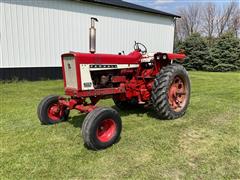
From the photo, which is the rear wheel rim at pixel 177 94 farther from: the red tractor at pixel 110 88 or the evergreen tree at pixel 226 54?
the evergreen tree at pixel 226 54

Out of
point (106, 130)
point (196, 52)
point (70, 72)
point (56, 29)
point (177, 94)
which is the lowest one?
point (106, 130)

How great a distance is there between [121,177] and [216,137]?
206cm

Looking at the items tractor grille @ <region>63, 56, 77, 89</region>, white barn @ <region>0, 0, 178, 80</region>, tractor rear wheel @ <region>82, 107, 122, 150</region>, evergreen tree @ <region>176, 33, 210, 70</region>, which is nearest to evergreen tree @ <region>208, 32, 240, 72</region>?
evergreen tree @ <region>176, 33, 210, 70</region>

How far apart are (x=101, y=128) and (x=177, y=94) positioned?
229 centimetres

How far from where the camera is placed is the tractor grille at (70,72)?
4215 mm

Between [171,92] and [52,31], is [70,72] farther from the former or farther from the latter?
[52,31]

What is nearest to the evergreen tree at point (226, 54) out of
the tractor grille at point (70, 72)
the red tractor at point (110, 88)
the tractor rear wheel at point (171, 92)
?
the red tractor at point (110, 88)

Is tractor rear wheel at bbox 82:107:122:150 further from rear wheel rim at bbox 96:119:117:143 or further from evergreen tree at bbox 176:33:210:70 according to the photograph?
evergreen tree at bbox 176:33:210:70

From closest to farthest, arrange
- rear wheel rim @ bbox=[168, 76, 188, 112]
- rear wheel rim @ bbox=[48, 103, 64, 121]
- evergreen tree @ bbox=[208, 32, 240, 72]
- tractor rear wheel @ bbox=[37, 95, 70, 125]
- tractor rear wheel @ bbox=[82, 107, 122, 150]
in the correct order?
tractor rear wheel @ bbox=[82, 107, 122, 150]
tractor rear wheel @ bbox=[37, 95, 70, 125]
rear wheel rim @ bbox=[48, 103, 64, 121]
rear wheel rim @ bbox=[168, 76, 188, 112]
evergreen tree @ bbox=[208, 32, 240, 72]

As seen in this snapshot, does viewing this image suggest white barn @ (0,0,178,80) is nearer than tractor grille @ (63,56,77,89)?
No

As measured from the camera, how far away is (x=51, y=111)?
495 cm

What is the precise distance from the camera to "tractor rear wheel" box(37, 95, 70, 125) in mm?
4785

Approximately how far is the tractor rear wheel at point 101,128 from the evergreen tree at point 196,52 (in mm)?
19433

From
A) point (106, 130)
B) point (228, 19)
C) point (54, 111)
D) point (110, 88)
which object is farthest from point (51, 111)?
point (228, 19)
